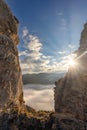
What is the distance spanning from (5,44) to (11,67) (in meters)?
7.79

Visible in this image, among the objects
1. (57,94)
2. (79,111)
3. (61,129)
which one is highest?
(57,94)

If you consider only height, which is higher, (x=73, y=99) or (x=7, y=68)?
(x=7, y=68)

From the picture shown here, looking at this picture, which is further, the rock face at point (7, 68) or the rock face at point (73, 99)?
the rock face at point (73, 99)

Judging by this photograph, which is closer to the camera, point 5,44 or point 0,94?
point 0,94

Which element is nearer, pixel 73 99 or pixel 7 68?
pixel 7 68

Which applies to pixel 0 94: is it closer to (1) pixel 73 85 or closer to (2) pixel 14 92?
(2) pixel 14 92

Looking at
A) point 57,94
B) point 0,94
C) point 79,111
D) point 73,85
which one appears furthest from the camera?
point 57,94

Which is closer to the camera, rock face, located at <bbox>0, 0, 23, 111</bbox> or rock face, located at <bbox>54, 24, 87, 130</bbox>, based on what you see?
rock face, located at <bbox>0, 0, 23, 111</bbox>

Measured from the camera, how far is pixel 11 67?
66062mm

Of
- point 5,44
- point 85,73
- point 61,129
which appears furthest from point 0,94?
point 85,73

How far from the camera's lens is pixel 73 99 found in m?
65.8

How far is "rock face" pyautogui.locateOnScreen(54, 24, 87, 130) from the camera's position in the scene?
2419 inches

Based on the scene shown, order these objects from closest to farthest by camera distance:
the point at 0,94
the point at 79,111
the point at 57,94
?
the point at 0,94 < the point at 79,111 < the point at 57,94

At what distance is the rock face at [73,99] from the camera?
61.4 meters
